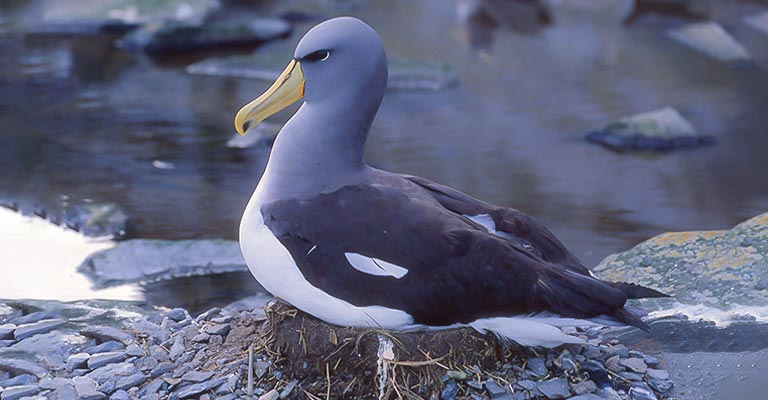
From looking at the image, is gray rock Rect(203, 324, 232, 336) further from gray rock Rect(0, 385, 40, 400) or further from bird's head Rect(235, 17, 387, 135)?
bird's head Rect(235, 17, 387, 135)

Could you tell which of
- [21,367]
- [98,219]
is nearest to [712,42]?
[98,219]

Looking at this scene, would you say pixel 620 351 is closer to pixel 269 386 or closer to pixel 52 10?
pixel 269 386

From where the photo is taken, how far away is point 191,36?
46.4 feet

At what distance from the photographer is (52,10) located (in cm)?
1555

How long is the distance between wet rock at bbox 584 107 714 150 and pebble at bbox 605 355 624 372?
19.6ft

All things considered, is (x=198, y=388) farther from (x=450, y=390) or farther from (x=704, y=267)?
(x=704, y=267)

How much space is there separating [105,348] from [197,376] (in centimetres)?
64

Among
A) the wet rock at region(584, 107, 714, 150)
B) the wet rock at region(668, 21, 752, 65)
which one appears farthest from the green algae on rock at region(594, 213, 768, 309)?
the wet rock at region(668, 21, 752, 65)

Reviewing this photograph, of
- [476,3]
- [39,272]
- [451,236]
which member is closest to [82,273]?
[39,272]

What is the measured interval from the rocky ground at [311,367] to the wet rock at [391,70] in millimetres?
7683

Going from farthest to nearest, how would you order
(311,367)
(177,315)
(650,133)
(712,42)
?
1. (712,42)
2. (650,133)
3. (177,315)
4. (311,367)

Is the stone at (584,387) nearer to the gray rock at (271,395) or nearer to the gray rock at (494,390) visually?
the gray rock at (494,390)

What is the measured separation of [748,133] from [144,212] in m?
6.00

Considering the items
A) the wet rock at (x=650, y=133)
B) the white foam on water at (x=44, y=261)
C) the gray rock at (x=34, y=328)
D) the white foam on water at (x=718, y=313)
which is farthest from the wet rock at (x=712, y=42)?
the gray rock at (x=34, y=328)
